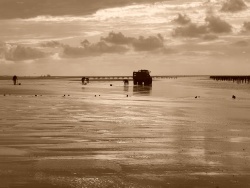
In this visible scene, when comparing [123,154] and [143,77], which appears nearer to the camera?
[123,154]

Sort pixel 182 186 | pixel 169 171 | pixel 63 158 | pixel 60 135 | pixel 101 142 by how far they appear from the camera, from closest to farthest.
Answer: pixel 182 186, pixel 169 171, pixel 63 158, pixel 101 142, pixel 60 135

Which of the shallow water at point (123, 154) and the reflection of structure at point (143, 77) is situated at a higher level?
the reflection of structure at point (143, 77)

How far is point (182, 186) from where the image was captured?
9.02 meters

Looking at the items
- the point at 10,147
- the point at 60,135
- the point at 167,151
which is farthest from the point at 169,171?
the point at 60,135


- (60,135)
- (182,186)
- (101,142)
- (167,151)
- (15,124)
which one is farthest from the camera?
(15,124)

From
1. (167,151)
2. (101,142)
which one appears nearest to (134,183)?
(167,151)

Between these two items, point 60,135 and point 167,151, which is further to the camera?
point 60,135

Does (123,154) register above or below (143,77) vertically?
below

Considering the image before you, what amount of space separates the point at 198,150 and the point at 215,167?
8.08ft

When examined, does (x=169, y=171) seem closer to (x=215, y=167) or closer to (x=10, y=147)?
(x=215, y=167)

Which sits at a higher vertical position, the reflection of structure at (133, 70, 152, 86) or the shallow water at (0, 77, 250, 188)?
the reflection of structure at (133, 70, 152, 86)

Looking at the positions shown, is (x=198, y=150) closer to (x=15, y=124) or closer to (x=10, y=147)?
(x=10, y=147)

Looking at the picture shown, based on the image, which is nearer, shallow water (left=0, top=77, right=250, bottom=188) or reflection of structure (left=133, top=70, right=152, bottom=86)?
shallow water (left=0, top=77, right=250, bottom=188)

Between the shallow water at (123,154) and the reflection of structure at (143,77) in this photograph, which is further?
the reflection of structure at (143,77)
